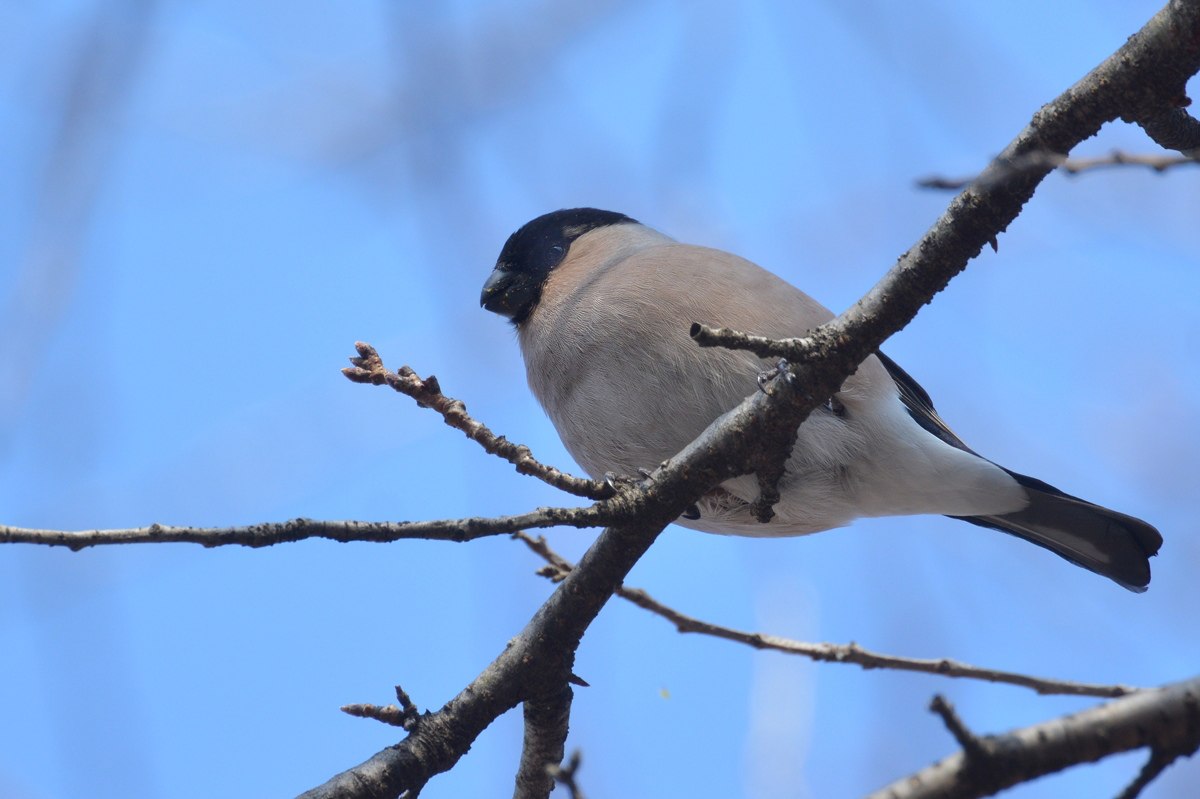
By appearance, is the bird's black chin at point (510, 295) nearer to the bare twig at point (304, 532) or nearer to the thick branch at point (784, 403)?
the thick branch at point (784, 403)

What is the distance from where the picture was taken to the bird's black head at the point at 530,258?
4164mm

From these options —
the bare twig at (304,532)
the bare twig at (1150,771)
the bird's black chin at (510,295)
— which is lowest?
the bare twig at (1150,771)

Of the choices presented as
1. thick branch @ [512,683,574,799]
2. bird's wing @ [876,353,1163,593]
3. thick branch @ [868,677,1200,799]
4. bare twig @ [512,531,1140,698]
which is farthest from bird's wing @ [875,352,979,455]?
thick branch @ [868,677,1200,799]

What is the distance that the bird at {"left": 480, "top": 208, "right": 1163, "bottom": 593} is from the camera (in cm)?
309

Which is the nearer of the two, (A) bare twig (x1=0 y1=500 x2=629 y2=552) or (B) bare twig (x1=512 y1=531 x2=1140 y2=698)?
(A) bare twig (x1=0 y1=500 x2=629 y2=552)

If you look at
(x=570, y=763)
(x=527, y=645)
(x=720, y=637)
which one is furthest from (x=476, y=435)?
(x=720, y=637)

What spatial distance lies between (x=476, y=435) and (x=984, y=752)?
132 cm

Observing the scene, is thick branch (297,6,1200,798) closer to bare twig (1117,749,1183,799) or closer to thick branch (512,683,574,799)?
thick branch (512,683,574,799)

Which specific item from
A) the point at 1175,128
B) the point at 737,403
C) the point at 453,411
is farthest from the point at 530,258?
the point at 1175,128

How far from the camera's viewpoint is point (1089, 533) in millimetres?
3562

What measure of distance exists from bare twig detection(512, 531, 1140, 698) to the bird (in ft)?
1.23

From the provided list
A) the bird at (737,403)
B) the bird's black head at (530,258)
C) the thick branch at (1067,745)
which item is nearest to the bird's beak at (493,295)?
the bird's black head at (530,258)

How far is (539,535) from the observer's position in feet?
9.61

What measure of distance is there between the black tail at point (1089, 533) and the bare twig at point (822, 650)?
1.06m
